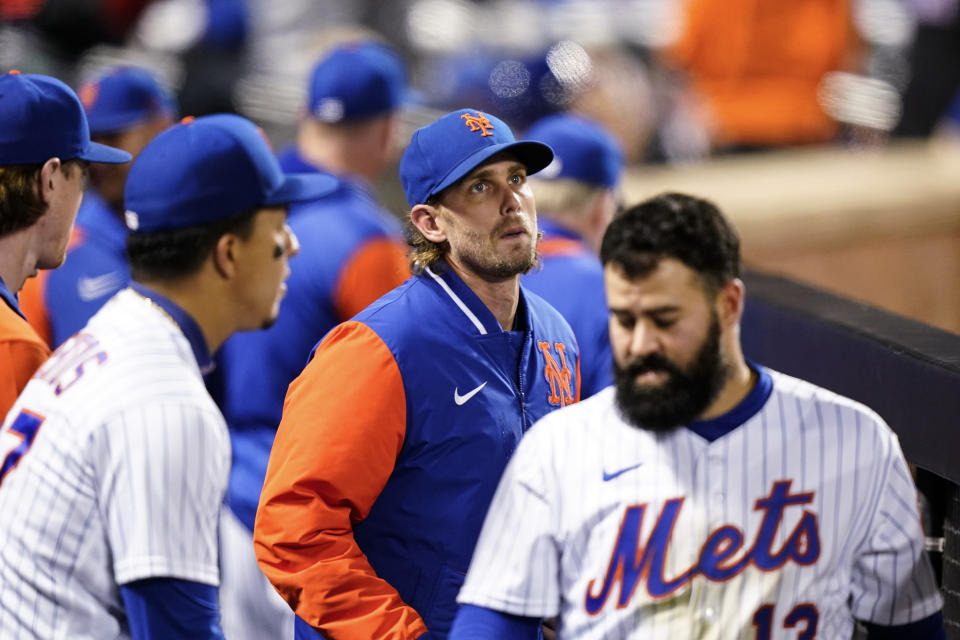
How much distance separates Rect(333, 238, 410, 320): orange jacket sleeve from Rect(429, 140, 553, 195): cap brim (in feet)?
4.51

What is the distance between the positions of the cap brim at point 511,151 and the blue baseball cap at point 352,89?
7.03 feet

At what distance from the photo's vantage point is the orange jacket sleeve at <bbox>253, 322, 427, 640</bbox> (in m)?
2.63

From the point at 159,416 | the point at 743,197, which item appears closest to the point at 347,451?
the point at 159,416

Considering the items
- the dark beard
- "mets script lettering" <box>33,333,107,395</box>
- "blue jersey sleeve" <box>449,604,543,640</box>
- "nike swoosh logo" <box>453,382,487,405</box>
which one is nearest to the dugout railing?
the dark beard

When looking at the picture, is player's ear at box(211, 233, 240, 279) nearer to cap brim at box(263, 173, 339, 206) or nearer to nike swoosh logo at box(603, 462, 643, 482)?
cap brim at box(263, 173, 339, 206)

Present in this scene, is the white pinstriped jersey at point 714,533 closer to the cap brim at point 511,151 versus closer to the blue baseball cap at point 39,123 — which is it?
the cap brim at point 511,151

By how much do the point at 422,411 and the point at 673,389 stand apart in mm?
667

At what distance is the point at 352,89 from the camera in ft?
16.5

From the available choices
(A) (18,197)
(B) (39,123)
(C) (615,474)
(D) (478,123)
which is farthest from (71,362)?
(C) (615,474)

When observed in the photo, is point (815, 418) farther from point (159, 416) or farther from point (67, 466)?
point (67, 466)

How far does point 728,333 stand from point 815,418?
0.70 ft

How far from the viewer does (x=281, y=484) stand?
2674mm

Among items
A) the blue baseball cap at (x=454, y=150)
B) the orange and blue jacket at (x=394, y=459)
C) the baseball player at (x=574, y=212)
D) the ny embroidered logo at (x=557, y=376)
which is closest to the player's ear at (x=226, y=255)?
the orange and blue jacket at (x=394, y=459)

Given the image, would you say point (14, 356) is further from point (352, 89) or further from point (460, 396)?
point (352, 89)
